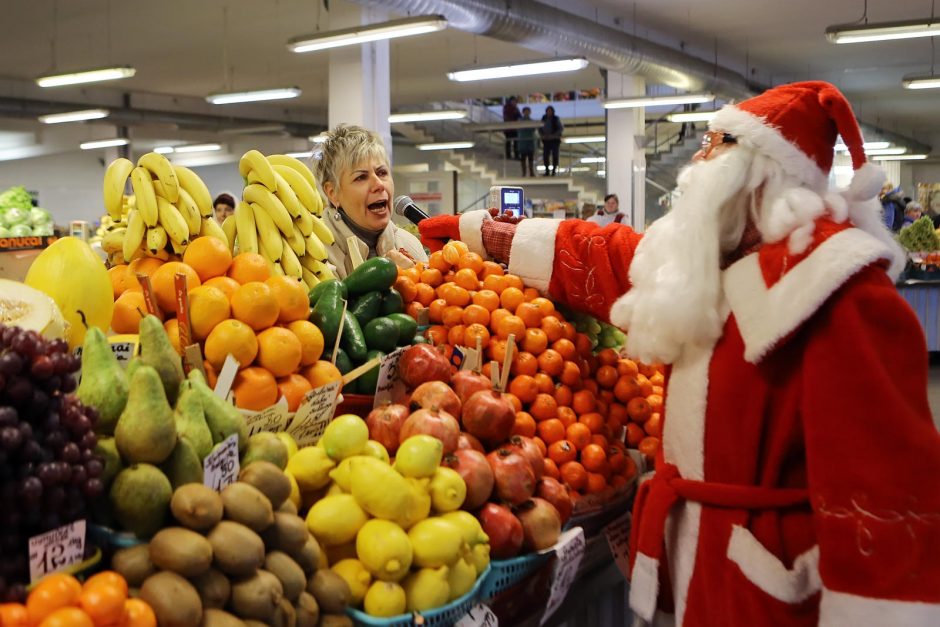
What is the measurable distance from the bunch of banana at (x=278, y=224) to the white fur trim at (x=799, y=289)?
52.2 inches

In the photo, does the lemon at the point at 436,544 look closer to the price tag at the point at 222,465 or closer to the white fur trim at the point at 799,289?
the price tag at the point at 222,465

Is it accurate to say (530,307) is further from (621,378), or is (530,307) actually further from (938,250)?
(938,250)

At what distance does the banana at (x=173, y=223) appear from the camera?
213cm

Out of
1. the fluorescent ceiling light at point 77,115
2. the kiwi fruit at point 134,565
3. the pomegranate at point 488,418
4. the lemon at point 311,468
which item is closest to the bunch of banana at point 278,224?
the pomegranate at point 488,418

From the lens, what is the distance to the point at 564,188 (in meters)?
19.1

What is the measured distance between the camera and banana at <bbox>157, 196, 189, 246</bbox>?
2.13 metres

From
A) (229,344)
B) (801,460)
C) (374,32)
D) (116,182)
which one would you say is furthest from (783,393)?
(374,32)

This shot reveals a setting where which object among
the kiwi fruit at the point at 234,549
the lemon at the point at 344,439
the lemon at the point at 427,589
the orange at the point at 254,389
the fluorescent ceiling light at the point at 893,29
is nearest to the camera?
the kiwi fruit at the point at 234,549

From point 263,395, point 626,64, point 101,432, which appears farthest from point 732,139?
point 626,64

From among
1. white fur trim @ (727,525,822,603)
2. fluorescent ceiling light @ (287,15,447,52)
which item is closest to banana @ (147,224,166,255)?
white fur trim @ (727,525,822,603)

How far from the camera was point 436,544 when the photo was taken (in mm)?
1481

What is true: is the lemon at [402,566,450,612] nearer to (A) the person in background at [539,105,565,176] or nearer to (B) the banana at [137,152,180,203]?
(B) the banana at [137,152,180,203]

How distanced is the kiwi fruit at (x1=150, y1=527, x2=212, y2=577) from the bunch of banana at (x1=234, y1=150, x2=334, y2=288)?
4.11 feet

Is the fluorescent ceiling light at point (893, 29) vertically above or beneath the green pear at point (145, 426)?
above
